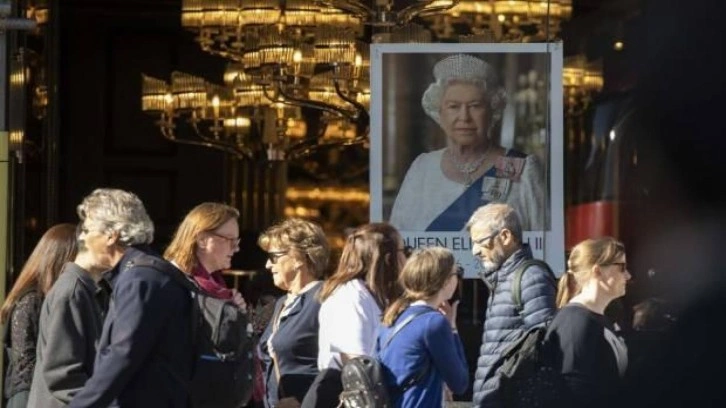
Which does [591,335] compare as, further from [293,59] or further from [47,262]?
[293,59]

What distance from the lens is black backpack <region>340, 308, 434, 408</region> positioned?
7.49 m

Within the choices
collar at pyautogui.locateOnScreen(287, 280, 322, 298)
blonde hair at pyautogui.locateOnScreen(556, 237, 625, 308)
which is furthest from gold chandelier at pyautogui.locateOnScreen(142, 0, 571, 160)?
blonde hair at pyautogui.locateOnScreen(556, 237, 625, 308)

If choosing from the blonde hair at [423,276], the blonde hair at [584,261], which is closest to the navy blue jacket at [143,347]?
the blonde hair at [423,276]

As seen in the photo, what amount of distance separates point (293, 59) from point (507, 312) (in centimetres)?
524

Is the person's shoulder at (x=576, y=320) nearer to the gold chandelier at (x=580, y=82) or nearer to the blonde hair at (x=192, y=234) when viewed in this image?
the blonde hair at (x=192, y=234)

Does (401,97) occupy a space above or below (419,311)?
above

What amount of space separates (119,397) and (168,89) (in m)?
7.85

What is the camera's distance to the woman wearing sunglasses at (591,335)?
7449mm

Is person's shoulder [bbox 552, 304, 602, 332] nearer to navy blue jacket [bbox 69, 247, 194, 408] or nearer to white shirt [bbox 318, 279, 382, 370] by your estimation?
white shirt [bbox 318, 279, 382, 370]

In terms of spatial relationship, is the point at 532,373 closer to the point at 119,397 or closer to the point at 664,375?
the point at 664,375

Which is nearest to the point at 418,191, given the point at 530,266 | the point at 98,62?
the point at 530,266

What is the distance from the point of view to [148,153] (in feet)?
54.8

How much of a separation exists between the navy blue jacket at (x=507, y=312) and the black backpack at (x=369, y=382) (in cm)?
40

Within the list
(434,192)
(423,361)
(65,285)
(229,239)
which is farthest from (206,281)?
(434,192)
